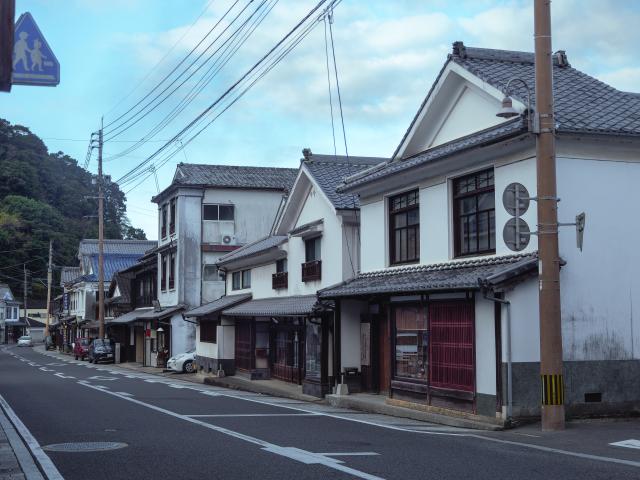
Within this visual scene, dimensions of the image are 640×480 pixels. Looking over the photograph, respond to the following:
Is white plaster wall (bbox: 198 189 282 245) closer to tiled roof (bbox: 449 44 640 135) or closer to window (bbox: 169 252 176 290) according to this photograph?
window (bbox: 169 252 176 290)

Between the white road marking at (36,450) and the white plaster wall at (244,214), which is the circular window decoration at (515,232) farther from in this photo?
the white plaster wall at (244,214)

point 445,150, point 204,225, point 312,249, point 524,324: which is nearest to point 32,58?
point 524,324

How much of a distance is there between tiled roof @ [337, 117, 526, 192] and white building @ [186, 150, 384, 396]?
2663mm

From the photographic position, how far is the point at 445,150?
60.4 ft

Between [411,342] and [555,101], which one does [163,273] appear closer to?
[411,342]

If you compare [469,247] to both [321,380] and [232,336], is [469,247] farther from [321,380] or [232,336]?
[232,336]

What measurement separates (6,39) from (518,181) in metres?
12.0

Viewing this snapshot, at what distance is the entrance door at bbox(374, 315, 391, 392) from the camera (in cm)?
2248

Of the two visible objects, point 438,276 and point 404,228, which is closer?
point 438,276

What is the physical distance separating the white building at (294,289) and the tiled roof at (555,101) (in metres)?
4.11

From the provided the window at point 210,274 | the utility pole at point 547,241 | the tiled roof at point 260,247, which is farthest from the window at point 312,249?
the window at point 210,274

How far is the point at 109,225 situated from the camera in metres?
100

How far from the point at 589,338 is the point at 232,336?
2198cm

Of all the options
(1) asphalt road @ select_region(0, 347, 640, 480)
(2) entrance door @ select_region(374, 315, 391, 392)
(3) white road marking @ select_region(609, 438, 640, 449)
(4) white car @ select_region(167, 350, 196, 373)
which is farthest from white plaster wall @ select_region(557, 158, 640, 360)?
(4) white car @ select_region(167, 350, 196, 373)
